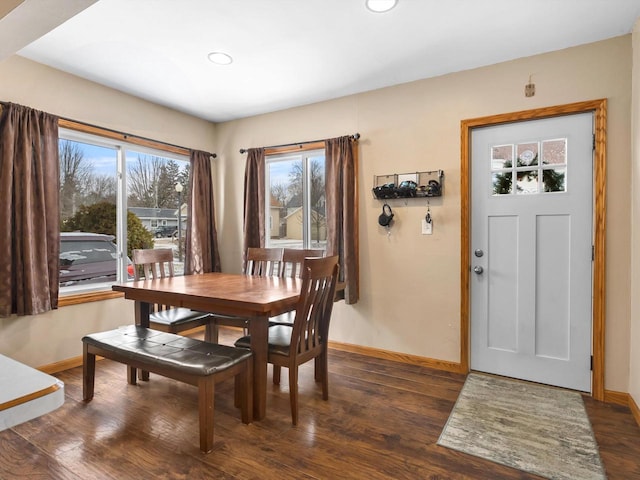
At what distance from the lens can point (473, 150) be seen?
312 cm

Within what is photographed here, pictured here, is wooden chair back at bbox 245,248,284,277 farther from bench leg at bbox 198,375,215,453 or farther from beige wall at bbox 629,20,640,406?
beige wall at bbox 629,20,640,406

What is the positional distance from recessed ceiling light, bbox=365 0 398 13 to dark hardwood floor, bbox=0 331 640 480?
2.63 m

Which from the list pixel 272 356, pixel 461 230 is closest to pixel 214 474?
pixel 272 356

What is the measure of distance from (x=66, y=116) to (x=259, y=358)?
9.11 feet

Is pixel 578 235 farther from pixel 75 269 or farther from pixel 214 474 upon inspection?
pixel 75 269

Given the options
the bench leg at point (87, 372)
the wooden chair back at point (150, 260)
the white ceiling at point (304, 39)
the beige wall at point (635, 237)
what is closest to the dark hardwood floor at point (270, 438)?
the bench leg at point (87, 372)

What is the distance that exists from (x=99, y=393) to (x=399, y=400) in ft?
7.31

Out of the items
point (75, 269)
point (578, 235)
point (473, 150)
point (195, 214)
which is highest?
point (473, 150)

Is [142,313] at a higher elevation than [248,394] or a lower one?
higher

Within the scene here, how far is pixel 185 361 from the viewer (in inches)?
80.5

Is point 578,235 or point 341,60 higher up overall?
point 341,60

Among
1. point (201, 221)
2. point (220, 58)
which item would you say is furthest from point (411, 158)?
point (201, 221)

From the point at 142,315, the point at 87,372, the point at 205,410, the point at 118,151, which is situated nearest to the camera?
the point at 205,410

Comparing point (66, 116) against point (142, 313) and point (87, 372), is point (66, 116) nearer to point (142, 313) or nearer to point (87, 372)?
point (142, 313)
